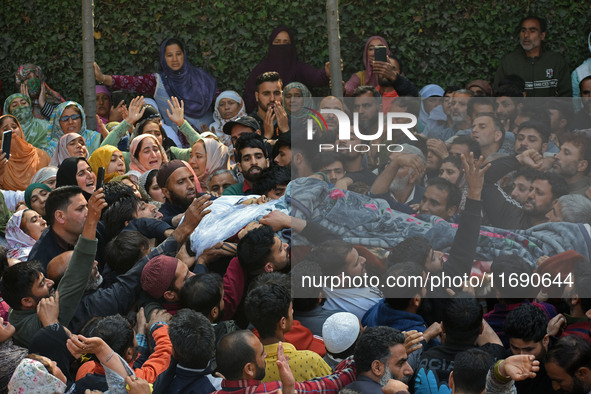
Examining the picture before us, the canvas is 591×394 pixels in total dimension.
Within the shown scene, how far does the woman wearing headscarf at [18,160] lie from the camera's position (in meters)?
7.86

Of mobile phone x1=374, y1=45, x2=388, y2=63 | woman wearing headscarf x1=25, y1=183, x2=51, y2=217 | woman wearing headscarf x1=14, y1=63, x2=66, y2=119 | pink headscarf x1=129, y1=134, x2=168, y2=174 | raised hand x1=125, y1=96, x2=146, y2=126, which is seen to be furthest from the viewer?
woman wearing headscarf x1=14, y1=63, x2=66, y2=119

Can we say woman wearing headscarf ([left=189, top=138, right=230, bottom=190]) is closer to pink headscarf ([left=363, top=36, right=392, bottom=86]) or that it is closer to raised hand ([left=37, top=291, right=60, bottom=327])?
pink headscarf ([left=363, top=36, right=392, bottom=86])

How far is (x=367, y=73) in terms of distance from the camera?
916 cm

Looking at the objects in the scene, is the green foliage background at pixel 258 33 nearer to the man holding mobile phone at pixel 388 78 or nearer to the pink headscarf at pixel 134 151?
the man holding mobile phone at pixel 388 78

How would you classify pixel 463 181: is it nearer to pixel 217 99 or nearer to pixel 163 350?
pixel 163 350

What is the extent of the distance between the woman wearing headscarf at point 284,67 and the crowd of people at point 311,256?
1.16 meters

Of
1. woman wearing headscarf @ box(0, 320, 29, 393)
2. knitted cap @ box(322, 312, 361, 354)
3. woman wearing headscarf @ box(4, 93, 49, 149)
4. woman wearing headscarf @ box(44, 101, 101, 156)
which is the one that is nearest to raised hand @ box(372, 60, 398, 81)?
woman wearing headscarf @ box(44, 101, 101, 156)

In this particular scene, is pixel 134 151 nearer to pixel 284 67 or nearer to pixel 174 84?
pixel 174 84

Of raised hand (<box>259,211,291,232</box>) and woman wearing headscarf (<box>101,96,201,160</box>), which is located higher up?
woman wearing headscarf (<box>101,96,201,160</box>)

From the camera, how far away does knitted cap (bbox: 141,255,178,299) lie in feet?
15.9

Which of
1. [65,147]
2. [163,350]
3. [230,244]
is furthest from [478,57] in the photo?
[163,350]

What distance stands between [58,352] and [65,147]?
11.7 ft

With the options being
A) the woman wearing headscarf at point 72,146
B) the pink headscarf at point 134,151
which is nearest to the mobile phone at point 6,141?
the woman wearing headscarf at point 72,146

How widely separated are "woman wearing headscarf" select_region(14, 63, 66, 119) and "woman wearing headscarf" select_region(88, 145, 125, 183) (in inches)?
92.5
